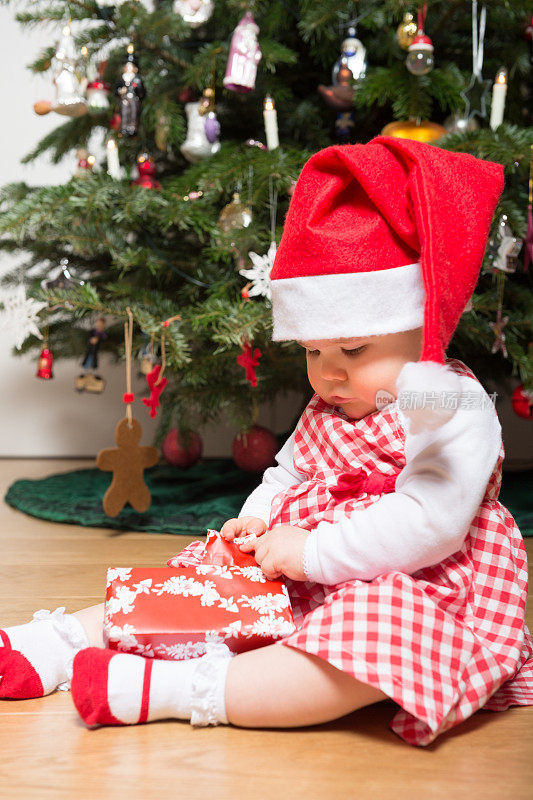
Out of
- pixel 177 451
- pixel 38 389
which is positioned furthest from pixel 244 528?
pixel 38 389

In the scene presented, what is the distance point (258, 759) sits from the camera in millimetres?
626

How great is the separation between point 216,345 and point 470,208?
0.80m

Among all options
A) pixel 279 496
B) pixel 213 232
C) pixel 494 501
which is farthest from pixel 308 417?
pixel 213 232

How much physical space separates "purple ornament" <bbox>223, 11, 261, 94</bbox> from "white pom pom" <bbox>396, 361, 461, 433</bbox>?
853 mm

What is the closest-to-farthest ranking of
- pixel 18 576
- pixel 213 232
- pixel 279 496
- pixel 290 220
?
pixel 290 220 < pixel 279 496 < pixel 18 576 < pixel 213 232

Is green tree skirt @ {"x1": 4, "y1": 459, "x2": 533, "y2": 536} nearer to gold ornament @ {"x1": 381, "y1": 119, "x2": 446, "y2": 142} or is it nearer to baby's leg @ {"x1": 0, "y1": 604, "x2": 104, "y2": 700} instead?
baby's leg @ {"x1": 0, "y1": 604, "x2": 104, "y2": 700}

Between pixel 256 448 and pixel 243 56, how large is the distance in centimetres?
78

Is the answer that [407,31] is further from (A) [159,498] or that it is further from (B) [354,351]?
(A) [159,498]

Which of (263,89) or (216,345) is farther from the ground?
(263,89)

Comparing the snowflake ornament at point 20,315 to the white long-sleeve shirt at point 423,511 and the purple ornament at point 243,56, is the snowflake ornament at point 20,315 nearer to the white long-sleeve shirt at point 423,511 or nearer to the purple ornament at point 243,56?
the purple ornament at point 243,56

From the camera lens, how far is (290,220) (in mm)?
787

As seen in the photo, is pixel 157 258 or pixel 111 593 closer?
pixel 111 593

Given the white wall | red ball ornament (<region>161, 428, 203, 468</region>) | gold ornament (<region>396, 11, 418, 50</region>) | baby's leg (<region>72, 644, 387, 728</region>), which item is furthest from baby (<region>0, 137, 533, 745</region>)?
the white wall

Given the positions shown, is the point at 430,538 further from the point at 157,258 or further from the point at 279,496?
the point at 157,258
